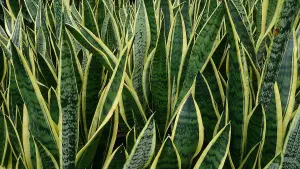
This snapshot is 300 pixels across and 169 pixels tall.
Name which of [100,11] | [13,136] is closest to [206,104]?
[13,136]

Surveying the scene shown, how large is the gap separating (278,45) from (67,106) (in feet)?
1.30

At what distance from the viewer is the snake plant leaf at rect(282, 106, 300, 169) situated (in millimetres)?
708

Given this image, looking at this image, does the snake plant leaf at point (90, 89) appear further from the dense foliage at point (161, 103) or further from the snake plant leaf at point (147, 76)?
the snake plant leaf at point (147, 76)

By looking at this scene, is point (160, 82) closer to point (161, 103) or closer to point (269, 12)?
point (161, 103)

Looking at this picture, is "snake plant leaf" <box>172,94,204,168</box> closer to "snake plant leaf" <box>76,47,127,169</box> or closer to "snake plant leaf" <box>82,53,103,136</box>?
"snake plant leaf" <box>76,47,127,169</box>

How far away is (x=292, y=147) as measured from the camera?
72 cm

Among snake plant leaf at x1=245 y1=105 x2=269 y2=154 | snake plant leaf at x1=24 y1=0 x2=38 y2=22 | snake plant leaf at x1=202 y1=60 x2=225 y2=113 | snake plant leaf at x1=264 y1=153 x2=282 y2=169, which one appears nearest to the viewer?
snake plant leaf at x1=264 y1=153 x2=282 y2=169

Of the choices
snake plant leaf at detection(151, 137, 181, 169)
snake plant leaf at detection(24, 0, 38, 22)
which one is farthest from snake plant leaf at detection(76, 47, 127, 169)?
snake plant leaf at detection(24, 0, 38, 22)

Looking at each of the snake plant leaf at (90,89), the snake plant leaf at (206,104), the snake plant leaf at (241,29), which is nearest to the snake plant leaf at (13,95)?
the snake plant leaf at (90,89)

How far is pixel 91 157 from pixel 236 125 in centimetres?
27

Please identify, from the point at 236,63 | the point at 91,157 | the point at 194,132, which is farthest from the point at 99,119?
the point at 236,63

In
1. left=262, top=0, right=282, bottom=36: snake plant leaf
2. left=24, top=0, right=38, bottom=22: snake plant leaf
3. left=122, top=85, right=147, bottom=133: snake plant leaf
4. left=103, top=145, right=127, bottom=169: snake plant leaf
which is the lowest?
left=103, top=145, right=127, bottom=169: snake plant leaf

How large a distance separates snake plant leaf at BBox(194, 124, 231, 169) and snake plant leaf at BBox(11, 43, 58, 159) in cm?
27

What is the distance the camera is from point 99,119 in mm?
800
